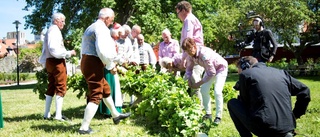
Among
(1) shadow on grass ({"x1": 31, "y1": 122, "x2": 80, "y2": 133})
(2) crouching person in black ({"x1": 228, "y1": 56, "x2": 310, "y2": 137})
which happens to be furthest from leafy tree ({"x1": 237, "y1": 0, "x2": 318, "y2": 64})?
(2) crouching person in black ({"x1": 228, "y1": 56, "x2": 310, "y2": 137})

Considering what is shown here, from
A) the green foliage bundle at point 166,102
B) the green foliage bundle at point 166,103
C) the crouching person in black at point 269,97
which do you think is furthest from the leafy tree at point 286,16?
the crouching person in black at point 269,97

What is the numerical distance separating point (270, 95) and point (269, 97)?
0.8 inches

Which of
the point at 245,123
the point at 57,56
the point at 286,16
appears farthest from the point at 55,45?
the point at 286,16

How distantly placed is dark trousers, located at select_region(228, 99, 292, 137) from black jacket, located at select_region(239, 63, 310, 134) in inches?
1.8

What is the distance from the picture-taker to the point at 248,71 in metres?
3.38

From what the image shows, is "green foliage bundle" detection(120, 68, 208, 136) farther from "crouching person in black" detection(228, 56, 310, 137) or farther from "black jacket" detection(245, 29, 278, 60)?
"black jacket" detection(245, 29, 278, 60)

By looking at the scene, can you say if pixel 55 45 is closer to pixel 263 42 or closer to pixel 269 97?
pixel 269 97

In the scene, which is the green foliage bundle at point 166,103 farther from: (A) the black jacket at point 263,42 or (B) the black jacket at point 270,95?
(A) the black jacket at point 263,42

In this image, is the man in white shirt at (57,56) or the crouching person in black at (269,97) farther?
the man in white shirt at (57,56)

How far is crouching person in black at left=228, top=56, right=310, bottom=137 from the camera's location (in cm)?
326

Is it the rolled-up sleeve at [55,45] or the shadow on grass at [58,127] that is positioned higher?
the rolled-up sleeve at [55,45]

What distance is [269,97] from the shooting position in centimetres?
325

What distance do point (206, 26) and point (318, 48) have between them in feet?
67.2

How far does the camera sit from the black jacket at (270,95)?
326cm
